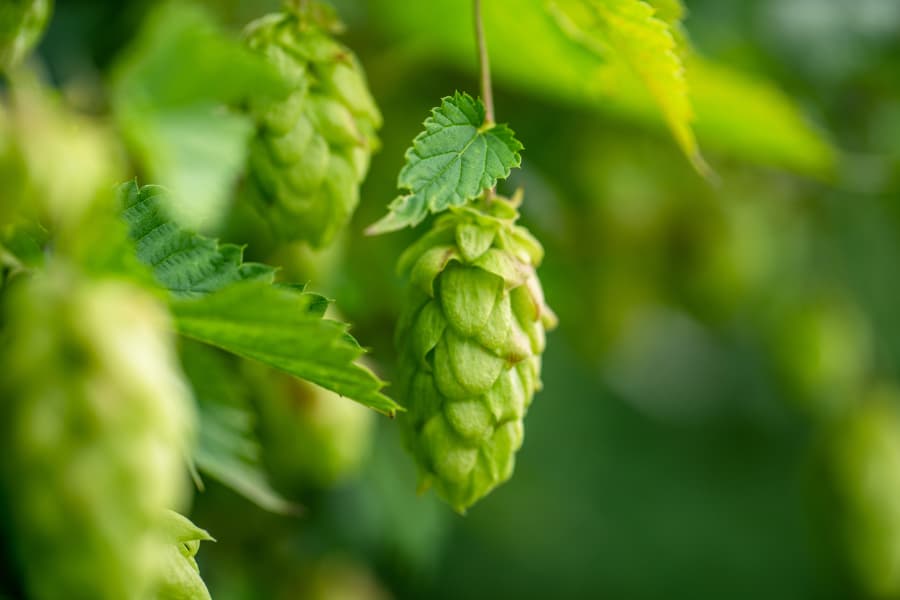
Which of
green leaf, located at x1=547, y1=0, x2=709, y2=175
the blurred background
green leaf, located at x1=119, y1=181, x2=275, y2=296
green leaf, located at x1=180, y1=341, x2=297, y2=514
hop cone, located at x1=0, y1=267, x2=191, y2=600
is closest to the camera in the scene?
hop cone, located at x1=0, y1=267, x2=191, y2=600

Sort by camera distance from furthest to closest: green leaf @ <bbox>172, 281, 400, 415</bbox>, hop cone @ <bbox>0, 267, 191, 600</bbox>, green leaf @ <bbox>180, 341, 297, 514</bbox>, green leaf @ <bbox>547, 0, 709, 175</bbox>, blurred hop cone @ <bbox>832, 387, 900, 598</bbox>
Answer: blurred hop cone @ <bbox>832, 387, 900, 598</bbox>
green leaf @ <bbox>180, 341, 297, 514</bbox>
green leaf @ <bbox>547, 0, 709, 175</bbox>
green leaf @ <bbox>172, 281, 400, 415</bbox>
hop cone @ <bbox>0, 267, 191, 600</bbox>

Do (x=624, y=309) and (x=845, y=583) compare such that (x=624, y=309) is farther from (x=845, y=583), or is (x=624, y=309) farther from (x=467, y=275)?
(x=467, y=275)

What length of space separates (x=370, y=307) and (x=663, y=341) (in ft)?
5.89

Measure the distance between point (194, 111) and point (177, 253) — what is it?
105mm

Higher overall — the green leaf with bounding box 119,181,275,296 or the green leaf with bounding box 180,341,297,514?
the green leaf with bounding box 119,181,275,296

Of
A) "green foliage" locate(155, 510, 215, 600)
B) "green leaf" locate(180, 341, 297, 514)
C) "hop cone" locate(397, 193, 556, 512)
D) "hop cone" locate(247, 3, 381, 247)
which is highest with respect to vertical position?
"hop cone" locate(247, 3, 381, 247)

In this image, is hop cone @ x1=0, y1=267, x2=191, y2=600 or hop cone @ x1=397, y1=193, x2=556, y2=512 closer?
hop cone @ x1=0, y1=267, x2=191, y2=600

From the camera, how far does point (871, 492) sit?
6.97 ft

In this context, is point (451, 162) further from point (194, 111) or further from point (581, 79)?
point (581, 79)

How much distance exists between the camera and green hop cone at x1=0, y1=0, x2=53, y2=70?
889mm

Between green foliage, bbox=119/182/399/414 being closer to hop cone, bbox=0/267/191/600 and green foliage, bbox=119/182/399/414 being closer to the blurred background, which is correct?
hop cone, bbox=0/267/191/600

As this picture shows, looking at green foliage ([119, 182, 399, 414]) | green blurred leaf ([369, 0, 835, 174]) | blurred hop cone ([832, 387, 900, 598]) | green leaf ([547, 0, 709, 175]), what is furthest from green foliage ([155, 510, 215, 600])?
blurred hop cone ([832, 387, 900, 598])

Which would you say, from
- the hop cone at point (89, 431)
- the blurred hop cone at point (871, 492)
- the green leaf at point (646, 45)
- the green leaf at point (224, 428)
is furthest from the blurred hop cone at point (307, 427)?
the blurred hop cone at point (871, 492)

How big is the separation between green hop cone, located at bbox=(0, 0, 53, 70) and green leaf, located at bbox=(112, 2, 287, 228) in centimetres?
10
